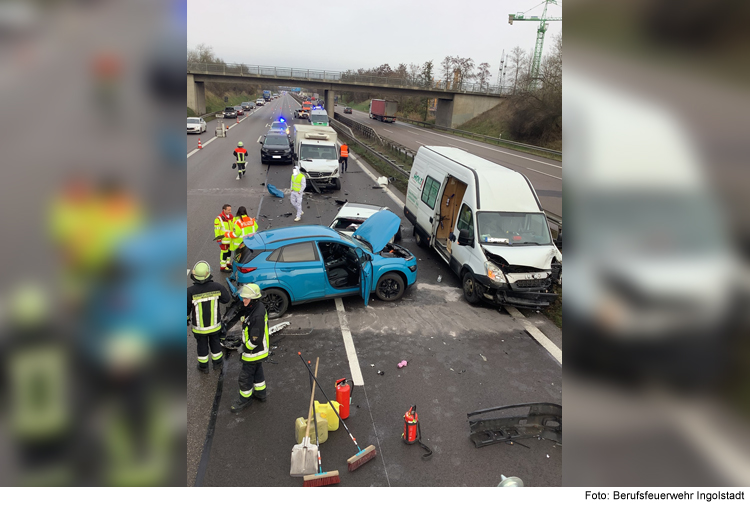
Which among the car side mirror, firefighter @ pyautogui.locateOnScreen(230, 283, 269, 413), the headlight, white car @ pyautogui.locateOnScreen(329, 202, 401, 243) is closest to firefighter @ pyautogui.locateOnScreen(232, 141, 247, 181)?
white car @ pyautogui.locateOnScreen(329, 202, 401, 243)

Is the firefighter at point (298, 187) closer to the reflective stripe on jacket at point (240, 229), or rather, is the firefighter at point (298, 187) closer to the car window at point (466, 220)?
the reflective stripe on jacket at point (240, 229)

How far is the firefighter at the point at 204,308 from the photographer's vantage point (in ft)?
19.7

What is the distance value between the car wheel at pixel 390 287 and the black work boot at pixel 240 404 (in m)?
3.80

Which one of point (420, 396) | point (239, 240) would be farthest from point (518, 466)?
point (239, 240)

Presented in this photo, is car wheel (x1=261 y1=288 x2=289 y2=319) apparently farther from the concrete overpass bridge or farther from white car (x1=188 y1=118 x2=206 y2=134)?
the concrete overpass bridge

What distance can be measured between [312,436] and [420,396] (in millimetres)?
1703

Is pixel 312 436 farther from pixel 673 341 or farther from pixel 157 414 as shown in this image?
pixel 673 341

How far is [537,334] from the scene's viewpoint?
8.14m

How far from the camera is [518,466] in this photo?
5.01m

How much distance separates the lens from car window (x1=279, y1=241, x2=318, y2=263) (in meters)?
8.08

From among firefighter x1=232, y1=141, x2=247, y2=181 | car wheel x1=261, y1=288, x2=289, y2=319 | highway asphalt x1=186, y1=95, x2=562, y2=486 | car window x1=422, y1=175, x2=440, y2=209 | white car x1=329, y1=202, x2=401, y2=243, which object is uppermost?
firefighter x1=232, y1=141, x2=247, y2=181

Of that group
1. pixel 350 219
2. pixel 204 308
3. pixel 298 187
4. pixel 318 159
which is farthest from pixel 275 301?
pixel 318 159

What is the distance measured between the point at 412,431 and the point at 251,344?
218 cm

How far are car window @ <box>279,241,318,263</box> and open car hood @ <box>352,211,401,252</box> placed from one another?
1353 millimetres
